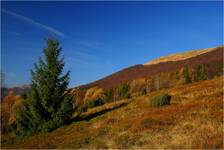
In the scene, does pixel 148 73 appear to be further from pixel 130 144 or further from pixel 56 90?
pixel 130 144

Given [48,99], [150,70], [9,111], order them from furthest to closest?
[150,70], [9,111], [48,99]

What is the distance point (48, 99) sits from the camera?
2920cm

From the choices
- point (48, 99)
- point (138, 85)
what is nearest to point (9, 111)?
point (138, 85)

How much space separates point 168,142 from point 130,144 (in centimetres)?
207

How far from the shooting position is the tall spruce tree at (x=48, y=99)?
2847 cm

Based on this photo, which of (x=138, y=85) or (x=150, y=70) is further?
(x=150, y=70)

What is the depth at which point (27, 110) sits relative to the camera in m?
30.8

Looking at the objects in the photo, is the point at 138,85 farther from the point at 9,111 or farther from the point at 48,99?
the point at 48,99

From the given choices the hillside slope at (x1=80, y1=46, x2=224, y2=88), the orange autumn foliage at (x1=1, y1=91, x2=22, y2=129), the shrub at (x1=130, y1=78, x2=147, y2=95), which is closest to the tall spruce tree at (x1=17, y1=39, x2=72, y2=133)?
the orange autumn foliage at (x1=1, y1=91, x2=22, y2=129)

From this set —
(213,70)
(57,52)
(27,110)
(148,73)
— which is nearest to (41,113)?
(27,110)

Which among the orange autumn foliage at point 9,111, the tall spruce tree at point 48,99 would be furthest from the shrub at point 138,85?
the tall spruce tree at point 48,99

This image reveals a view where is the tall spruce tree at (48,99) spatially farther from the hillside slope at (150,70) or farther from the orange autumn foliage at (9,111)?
the hillside slope at (150,70)

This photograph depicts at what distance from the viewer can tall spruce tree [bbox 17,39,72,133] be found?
28469 mm

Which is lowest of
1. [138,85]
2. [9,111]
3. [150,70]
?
[9,111]
